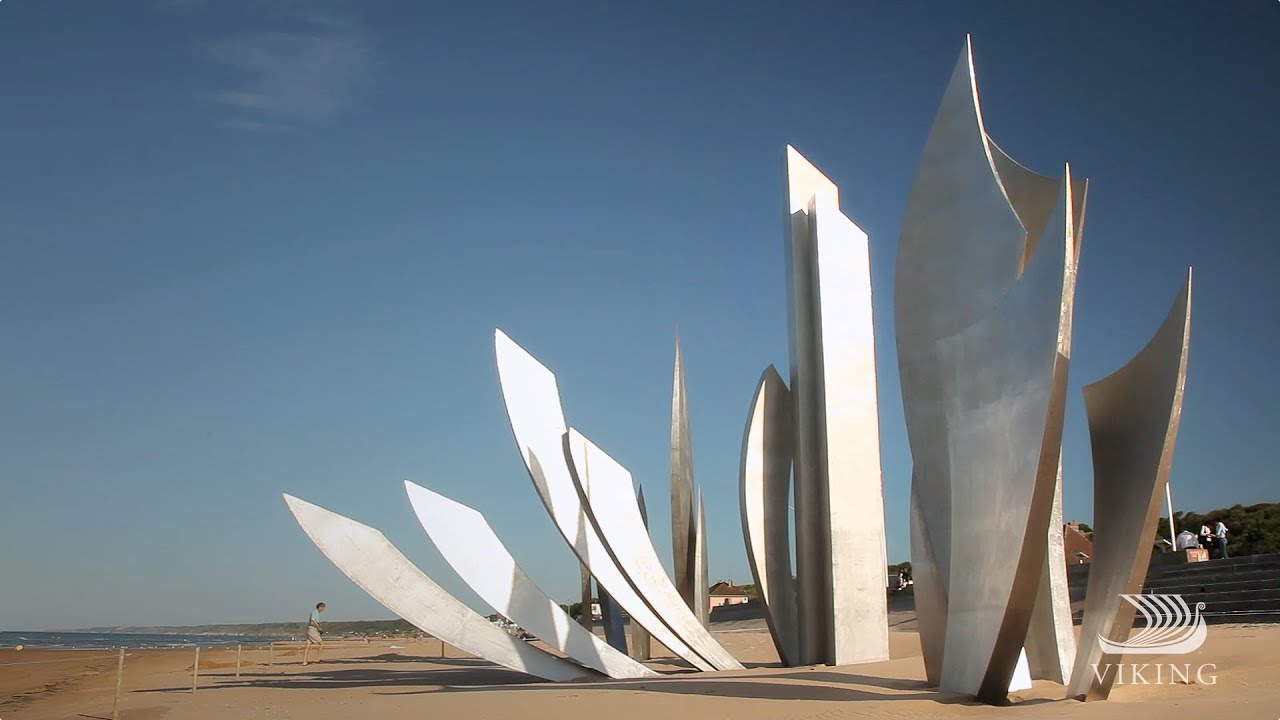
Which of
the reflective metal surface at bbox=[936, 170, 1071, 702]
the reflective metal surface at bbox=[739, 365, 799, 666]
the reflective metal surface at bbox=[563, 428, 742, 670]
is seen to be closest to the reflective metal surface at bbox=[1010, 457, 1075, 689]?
the reflective metal surface at bbox=[936, 170, 1071, 702]

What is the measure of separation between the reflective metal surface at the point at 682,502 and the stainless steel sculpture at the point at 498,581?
8.49 feet

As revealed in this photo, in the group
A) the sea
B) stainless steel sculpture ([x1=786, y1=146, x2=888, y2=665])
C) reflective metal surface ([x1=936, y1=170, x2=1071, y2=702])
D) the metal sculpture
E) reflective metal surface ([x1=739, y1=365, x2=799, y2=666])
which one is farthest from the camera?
the sea

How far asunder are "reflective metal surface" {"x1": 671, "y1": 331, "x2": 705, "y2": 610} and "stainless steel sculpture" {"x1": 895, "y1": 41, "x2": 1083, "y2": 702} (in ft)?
14.8

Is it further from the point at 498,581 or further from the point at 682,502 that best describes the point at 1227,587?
the point at 498,581

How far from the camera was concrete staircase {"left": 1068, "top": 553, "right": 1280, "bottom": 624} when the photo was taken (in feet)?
37.6

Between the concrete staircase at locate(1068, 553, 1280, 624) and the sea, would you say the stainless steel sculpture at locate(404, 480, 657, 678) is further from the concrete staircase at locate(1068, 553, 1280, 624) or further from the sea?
the sea

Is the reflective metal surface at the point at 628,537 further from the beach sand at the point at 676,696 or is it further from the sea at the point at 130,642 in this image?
the sea at the point at 130,642

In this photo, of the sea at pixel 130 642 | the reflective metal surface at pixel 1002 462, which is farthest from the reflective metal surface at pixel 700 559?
the sea at pixel 130 642

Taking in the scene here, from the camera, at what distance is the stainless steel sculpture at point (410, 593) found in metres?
8.02

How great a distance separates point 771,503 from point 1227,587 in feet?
22.8

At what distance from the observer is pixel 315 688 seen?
9008 mm

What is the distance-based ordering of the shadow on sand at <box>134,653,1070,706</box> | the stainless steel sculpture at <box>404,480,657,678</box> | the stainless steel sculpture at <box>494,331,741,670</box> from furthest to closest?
the stainless steel sculpture at <box>494,331,741,670</box>
the stainless steel sculpture at <box>404,480,657,678</box>
the shadow on sand at <box>134,653,1070,706</box>

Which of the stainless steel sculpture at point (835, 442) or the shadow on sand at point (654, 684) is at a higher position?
the stainless steel sculpture at point (835, 442)

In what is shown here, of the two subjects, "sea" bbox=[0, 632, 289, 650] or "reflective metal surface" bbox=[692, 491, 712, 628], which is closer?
"reflective metal surface" bbox=[692, 491, 712, 628]
